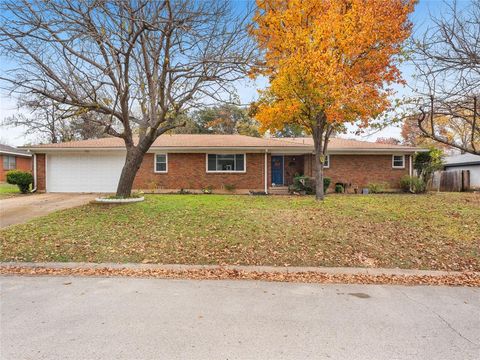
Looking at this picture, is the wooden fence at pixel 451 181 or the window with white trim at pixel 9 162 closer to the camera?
the wooden fence at pixel 451 181

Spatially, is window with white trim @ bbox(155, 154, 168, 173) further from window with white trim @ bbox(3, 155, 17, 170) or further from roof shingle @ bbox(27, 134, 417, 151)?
A: window with white trim @ bbox(3, 155, 17, 170)

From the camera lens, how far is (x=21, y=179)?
1661 centimetres

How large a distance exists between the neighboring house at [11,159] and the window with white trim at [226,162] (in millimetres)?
19512

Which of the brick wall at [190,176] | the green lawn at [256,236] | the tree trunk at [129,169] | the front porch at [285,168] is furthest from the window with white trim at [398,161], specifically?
the tree trunk at [129,169]

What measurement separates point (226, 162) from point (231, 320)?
1447 centimetres

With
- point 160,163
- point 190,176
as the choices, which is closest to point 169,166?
point 160,163

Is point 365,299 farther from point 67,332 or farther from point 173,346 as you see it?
point 67,332

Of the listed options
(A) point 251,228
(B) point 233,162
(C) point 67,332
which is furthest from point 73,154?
(C) point 67,332

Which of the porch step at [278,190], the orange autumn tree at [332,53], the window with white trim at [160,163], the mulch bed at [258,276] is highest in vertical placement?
the orange autumn tree at [332,53]

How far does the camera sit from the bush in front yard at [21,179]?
16594 mm

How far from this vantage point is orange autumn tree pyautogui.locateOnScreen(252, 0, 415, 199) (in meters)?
11.2

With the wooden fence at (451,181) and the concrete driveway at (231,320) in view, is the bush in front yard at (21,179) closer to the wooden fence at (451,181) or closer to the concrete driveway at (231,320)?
the concrete driveway at (231,320)

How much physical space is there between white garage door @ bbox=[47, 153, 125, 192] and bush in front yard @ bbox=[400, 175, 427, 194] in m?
16.5

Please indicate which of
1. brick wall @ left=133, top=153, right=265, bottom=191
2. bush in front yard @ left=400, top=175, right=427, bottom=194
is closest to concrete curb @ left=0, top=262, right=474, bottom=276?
brick wall @ left=133, top=153, right=265, bottom=191
